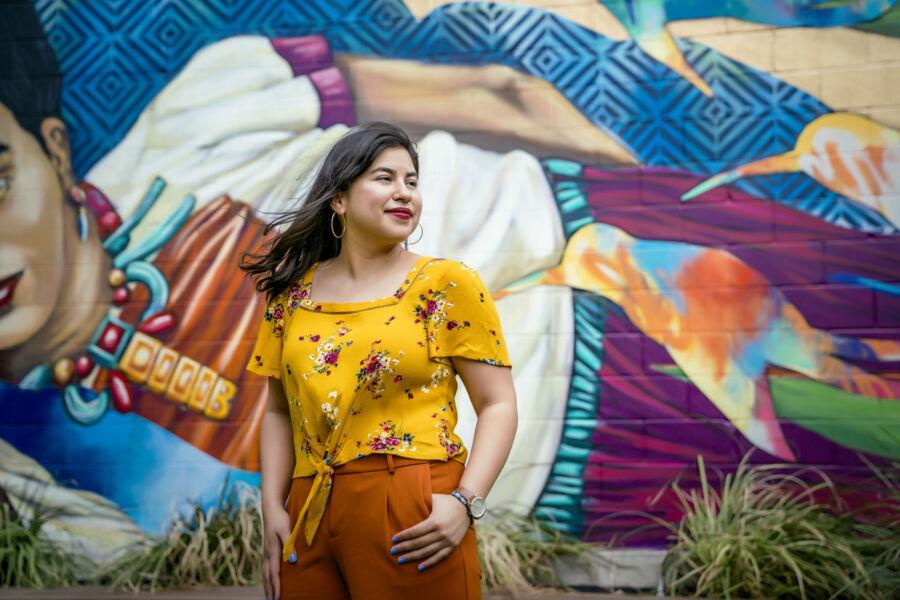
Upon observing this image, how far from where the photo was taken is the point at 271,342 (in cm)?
248

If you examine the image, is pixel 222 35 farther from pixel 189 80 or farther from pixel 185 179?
pixel 185 179

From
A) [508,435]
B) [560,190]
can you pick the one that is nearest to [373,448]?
[508,435]

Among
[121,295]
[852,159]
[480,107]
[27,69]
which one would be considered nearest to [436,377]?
[480,107]

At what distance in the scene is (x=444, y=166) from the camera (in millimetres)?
5293

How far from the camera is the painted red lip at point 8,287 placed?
5.58 m

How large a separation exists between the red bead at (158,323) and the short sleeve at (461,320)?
3.50 meters

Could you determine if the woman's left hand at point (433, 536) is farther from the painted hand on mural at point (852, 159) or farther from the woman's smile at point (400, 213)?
the painted hand on mural at point (852, 159)

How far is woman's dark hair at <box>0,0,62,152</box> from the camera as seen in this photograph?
18.5 feet

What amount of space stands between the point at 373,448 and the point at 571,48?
138 inches

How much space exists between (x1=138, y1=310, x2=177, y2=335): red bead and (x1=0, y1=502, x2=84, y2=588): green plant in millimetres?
1107

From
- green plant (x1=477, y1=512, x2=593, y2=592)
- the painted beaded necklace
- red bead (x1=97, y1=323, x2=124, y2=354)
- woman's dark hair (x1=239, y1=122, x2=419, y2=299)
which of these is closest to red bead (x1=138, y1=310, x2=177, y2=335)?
the painted beaded necklace

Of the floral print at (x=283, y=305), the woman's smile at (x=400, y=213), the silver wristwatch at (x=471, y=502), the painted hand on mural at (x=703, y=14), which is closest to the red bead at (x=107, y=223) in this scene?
the painted hand on mural at (x=703, y=14)

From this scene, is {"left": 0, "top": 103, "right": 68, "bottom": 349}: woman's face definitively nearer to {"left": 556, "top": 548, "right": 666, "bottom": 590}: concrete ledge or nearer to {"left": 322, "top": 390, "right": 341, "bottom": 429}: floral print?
{"left": 556, "top": 548, "right": 666, "bottom": 590}: concrete ledge

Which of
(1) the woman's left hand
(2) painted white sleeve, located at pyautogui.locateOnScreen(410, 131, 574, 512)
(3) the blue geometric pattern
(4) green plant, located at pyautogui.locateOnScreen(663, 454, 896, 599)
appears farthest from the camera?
(2) painted white sleeve, located at pyautogui.locateOnScreen(410, 131, 574, 512)
